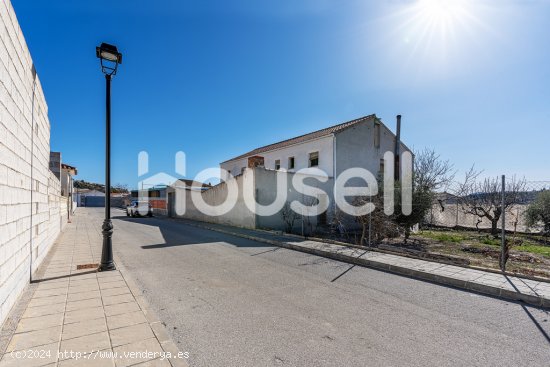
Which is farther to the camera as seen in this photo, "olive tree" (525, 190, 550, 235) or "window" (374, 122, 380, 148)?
"window" (374, 122, 380, 148)

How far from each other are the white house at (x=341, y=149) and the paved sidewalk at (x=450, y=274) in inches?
416

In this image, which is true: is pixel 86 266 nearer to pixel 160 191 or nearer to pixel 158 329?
pixel 158 329

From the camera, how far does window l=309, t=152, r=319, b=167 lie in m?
19.6

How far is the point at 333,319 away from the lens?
3.84 metres

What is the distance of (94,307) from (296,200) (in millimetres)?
12512

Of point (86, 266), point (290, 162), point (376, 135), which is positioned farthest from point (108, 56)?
point (376, 135)

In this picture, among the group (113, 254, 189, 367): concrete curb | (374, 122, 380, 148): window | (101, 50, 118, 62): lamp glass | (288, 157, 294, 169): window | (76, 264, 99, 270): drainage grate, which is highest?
(374, 122, 380, 148): window

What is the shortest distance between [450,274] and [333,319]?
3646mm

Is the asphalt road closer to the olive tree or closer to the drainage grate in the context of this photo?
the drainage grate

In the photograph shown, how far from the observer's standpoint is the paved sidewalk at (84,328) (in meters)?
2.70

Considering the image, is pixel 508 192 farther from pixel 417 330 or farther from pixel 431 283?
pixel 417 330

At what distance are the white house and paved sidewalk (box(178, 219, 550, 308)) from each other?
1057 centimetres

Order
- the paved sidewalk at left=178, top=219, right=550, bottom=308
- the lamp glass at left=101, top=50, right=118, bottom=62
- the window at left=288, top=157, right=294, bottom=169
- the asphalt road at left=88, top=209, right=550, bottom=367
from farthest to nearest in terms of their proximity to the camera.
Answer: the window at left=288, top=157, right=294, bottom=169, the lamp glass at left=101, top=50, right=118, bottom=62, the paved sidewalk at left=178, top=219, right=550, bottom=308, the asphalt road at left=88, top=209, right=550, bottom=367

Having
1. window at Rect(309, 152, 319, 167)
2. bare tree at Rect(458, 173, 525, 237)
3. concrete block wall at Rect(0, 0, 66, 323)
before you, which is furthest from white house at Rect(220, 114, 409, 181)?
concrete block wall at Rect(0, 0, 66, 323)
